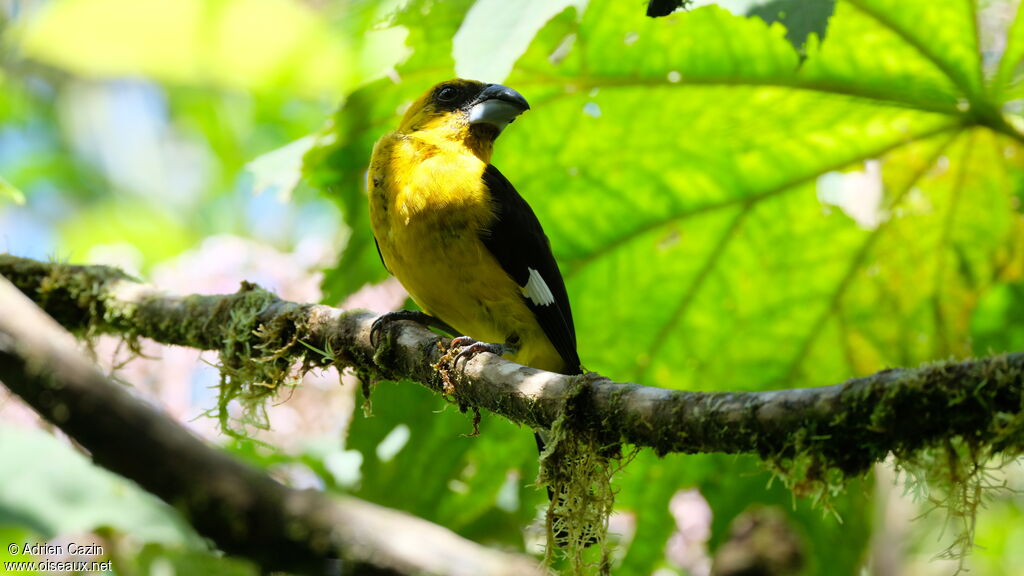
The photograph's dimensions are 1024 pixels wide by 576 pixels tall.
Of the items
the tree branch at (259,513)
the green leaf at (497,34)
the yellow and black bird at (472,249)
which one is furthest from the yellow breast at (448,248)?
the tree branch at (259,513)

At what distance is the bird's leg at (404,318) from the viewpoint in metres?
2.71

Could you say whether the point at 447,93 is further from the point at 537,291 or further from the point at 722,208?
the point at 722,208

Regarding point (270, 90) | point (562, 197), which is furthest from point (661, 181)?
point (270, 90)

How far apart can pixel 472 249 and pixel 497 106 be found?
694mm

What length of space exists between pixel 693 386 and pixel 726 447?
196 centimetres

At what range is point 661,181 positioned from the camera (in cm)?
348

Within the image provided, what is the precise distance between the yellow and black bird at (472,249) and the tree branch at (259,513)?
74.6 inches

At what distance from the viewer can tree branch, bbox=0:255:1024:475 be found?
1486 mm

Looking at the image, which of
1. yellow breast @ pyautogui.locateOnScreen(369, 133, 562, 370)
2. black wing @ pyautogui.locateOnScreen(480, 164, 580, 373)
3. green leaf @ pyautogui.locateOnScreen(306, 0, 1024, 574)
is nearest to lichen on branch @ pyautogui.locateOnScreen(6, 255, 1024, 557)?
yellow breast @ pyautogui.locateOnScreen(369, 133, 562, 370)

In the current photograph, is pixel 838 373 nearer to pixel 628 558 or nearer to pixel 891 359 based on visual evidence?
pixel 891 359

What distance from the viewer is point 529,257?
3.12m

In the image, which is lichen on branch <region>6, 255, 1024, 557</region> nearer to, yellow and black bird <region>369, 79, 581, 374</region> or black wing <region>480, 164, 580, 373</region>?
yellow and black bird <region>369, 79, 581, 374</region>

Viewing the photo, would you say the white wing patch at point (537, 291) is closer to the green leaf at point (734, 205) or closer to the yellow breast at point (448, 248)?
the yellow breast at point (448, 248)

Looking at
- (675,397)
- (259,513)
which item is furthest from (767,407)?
(259,513)
